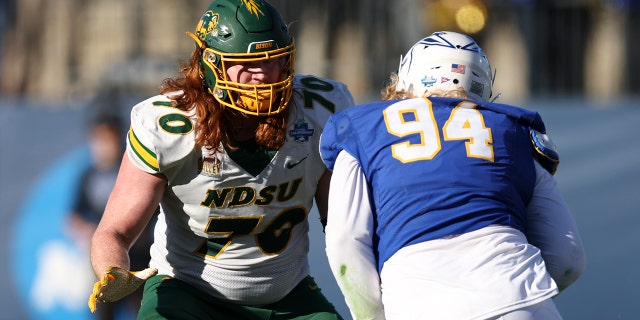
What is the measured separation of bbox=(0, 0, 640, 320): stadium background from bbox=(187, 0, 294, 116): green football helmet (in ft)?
4.27

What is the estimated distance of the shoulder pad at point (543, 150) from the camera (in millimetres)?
2984

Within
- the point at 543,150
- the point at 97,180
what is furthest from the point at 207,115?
the point at 97,180

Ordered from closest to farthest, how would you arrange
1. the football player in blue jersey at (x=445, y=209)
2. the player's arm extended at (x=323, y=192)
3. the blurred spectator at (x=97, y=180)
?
the football player in blue jersey at (x=445, y=209) → the player's arm extended at (x=323, y=192) → the blurred spectator at (x=97, y=180)

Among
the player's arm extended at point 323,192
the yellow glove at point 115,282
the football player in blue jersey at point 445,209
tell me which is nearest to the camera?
the football player in blue jersey at point 445,209

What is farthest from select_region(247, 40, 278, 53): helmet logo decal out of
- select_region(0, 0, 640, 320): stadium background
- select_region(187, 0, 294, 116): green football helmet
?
select_region(0, 0, 640, 320): stadium background

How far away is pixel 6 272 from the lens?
22.0 ft

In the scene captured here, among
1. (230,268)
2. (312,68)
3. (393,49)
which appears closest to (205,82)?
(230,268)

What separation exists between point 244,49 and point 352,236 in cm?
86

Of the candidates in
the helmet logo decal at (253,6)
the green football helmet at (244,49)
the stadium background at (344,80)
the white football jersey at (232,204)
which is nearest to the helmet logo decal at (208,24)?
the green football helmet at (244,49)

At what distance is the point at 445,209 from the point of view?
2.85 meters

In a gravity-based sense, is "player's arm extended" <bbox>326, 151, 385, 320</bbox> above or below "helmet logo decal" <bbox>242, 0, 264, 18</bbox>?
below

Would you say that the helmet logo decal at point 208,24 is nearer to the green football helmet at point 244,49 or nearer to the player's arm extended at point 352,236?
the green football helmet at point 244,49

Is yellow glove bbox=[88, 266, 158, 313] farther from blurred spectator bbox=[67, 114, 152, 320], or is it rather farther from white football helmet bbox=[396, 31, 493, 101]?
blurred spectator bbox=[67, 114, 152, 320]

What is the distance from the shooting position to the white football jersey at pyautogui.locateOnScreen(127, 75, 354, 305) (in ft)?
11.5
